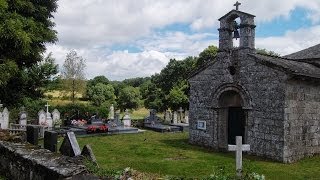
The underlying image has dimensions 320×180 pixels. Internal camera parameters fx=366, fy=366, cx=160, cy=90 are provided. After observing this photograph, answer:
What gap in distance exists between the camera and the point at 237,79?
17781mm

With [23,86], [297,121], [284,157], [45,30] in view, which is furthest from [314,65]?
[23,86]

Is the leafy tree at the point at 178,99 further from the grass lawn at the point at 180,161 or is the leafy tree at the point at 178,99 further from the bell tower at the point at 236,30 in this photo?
the bell tower at the point at 236,30

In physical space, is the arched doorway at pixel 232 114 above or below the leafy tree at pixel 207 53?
below

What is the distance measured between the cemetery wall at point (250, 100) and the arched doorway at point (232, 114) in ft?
1.18

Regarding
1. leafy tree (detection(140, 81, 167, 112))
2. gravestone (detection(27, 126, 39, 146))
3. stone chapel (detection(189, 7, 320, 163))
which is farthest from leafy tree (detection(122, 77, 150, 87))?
gravestone (detection(27, 126, 39, 146))

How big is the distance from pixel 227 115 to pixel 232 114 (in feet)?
1.10

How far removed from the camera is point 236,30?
732 inches

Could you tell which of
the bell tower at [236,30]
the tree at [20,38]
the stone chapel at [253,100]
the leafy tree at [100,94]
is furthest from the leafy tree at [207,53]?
the tree at [20,38]

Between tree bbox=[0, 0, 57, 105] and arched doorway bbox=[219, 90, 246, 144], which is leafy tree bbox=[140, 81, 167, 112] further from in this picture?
arched doorway bbox=[219, 90, 246, 144]

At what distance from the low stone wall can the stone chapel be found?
10574 millimetres

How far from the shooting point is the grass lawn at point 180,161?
519 inches

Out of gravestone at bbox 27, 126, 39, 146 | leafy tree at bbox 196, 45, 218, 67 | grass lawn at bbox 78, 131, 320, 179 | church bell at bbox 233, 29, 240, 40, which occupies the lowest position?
grass lawn at bbox 78, 131, 320, 179

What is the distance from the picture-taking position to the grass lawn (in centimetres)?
1318

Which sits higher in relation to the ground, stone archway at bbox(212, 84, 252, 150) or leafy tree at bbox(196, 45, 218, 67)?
Result: leafy tree at bbox(196, 45, 218, 67)
